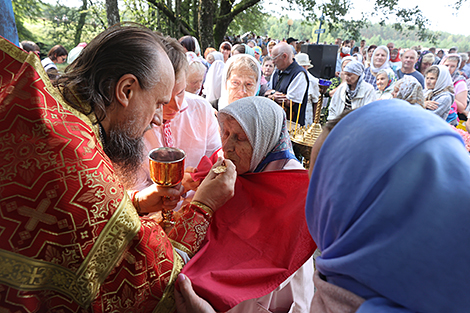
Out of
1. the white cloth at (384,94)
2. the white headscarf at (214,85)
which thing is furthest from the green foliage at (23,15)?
the white cloth at (384,94)

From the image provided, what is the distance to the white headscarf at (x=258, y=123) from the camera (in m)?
2.17

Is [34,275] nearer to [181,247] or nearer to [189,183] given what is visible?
[181,247]

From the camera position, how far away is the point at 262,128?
85.7 inches

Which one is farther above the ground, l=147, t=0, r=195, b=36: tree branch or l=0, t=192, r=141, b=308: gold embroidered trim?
l=147, t=0, r=195, b=36: tree branch

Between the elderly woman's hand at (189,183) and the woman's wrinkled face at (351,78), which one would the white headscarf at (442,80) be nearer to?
the woman's wrinkled face at (351,78)

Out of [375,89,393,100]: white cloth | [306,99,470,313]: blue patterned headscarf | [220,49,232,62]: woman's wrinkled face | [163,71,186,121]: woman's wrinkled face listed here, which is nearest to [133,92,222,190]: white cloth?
[163,71,186,121]: woman's wrinkled face

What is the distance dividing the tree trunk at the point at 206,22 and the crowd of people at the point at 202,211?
503 inches

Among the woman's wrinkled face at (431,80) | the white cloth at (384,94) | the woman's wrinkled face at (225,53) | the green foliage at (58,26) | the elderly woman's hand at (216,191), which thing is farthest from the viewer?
the green foliage at (58,26)

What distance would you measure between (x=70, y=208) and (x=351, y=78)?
6.90 meters

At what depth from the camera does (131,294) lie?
3.83ft

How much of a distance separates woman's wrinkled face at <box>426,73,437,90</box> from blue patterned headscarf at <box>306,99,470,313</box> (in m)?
6.55

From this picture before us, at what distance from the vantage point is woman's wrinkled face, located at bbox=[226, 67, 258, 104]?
3.97 m

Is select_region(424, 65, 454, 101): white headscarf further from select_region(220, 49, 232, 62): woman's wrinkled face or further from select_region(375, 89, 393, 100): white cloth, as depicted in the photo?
select_region(220, 49, 232, 62): woman's wrinkled face

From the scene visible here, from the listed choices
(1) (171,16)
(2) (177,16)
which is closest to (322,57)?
(2) (177,16)
